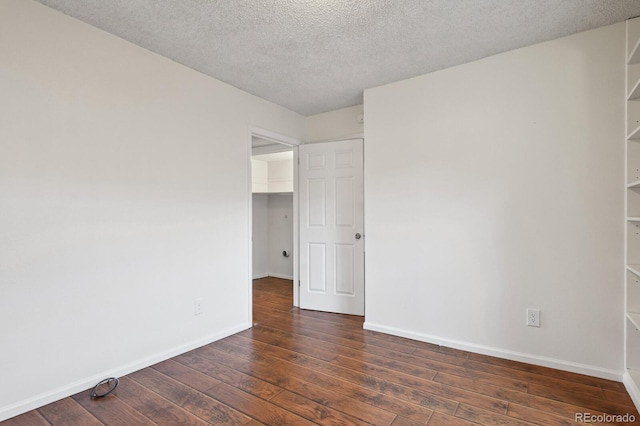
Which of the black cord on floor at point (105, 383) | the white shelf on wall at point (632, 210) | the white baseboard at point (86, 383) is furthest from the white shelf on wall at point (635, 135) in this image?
the black cord on floor at point (105, 383)

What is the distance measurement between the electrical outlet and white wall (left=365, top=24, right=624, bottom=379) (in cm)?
4

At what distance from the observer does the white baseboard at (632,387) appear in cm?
191

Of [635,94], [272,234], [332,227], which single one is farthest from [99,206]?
[272,234]

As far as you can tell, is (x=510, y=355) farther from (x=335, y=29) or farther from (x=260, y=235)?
(x=260, y=235)

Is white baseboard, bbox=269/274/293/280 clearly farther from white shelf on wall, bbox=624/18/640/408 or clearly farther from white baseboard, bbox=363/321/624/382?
white shelf on wall, bbox=624/18/640/408

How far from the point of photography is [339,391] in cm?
210

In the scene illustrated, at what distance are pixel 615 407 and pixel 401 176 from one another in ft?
7.05

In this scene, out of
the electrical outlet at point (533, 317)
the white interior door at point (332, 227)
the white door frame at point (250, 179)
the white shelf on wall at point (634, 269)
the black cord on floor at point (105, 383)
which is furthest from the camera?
the white interior door at point (332, 227)

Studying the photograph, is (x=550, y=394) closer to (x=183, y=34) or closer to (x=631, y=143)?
(x=631, y=143)

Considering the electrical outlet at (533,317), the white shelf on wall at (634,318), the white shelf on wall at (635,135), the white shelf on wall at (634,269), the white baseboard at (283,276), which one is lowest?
the white baseboard at (283,276)

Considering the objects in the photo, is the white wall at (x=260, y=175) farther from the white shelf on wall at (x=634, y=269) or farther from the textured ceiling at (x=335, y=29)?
the white shelf on wall at (x=634, y=269)

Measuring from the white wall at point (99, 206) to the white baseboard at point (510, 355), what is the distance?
1.67 meters

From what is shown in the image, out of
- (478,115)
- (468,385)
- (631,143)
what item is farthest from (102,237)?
(631,143)

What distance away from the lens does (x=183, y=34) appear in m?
2.29
